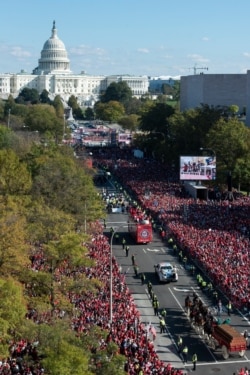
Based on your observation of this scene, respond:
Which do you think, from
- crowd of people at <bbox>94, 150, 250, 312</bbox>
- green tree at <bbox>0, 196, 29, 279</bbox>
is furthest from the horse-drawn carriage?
green tree at <bbox>0, 196, 29, 279</bbox>

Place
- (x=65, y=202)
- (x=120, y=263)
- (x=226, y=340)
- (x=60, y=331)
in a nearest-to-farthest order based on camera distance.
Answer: (x=60, y=331), (x=226, y=340), (x=120, y=263), (x=65, y=202)

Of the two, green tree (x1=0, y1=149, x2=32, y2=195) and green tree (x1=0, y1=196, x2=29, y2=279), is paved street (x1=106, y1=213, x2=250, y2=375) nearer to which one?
green tree (x1=0, y1=196, x2=29, y2=279)

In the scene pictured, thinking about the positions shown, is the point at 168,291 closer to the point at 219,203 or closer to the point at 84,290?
the point at 84,290

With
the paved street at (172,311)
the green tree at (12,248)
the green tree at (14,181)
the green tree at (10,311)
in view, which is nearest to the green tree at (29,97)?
the green tree at (14,181)

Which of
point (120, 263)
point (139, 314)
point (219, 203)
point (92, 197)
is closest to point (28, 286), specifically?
point (139, 314)

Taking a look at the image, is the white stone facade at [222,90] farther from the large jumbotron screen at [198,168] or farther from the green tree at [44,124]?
the large jumbotron screen at [198,168]

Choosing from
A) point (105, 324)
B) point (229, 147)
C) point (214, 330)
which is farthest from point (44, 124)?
point (214, 330)
